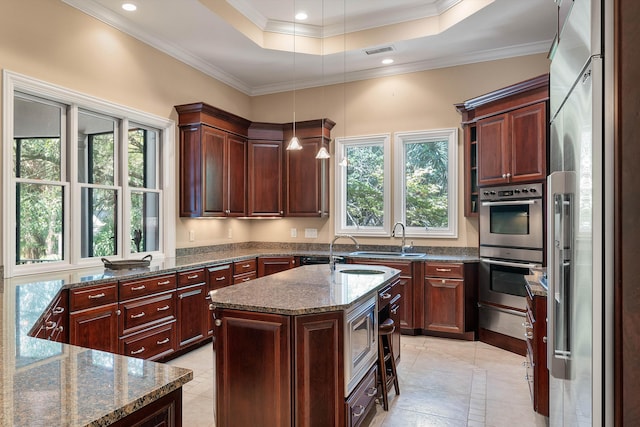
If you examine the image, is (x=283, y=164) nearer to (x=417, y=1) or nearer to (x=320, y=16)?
(x=320, y=16)

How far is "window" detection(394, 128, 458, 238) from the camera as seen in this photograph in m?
4.79

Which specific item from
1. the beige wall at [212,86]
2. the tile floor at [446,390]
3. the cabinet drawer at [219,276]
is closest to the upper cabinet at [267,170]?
the beige wall at [212,86]

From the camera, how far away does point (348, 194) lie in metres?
5.43

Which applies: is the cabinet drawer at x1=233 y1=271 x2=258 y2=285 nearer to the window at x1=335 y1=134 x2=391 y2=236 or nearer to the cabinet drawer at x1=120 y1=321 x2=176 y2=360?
→ the cabinet drawer at x1=120 y1=321 x2=176 y2=360

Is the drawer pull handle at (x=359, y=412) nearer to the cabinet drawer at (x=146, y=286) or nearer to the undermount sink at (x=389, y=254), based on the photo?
the cabinet drawer at (x=146, y=286)

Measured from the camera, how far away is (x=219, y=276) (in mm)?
4160

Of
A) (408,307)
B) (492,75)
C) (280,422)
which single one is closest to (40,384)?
(280,422)

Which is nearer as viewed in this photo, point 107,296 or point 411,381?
point 107,296

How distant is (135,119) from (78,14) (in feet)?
3.30

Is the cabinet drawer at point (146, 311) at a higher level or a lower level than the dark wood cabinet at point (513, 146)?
lower

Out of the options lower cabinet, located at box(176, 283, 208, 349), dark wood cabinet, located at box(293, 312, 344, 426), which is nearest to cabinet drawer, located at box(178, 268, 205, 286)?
lower cabinet, located at box(176, 283, 208, 349)

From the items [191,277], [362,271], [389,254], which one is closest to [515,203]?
[389,254]

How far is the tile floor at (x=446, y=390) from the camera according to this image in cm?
258

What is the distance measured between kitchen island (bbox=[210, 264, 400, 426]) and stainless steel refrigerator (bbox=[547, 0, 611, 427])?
0.98 meters
